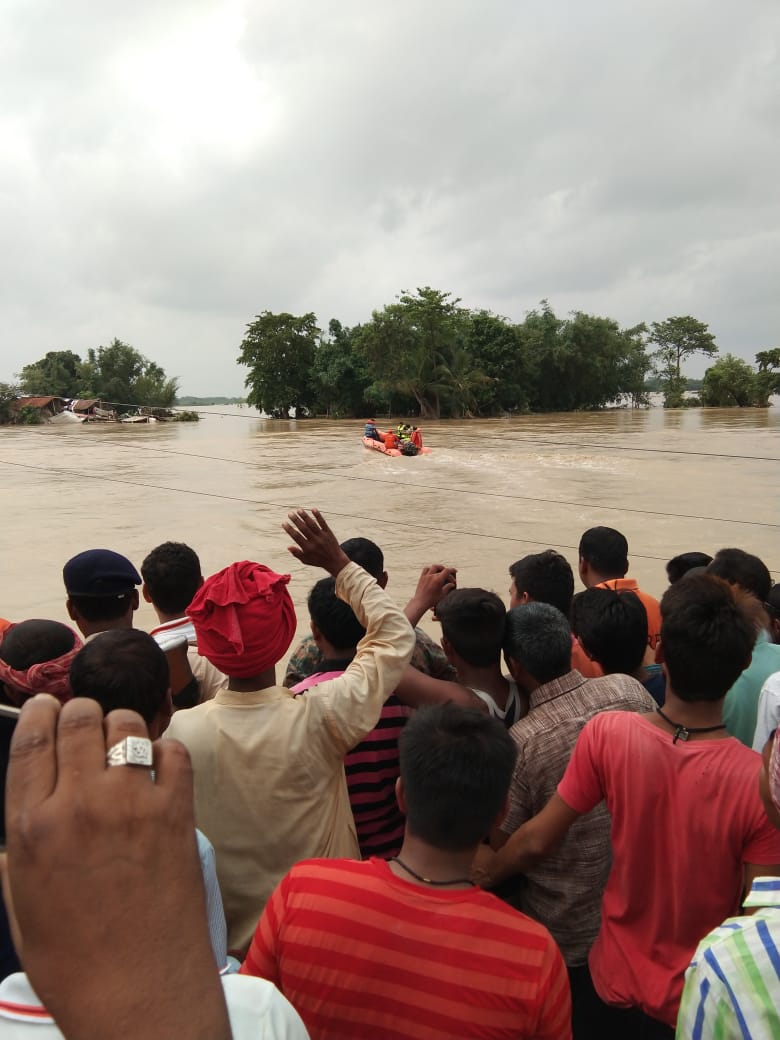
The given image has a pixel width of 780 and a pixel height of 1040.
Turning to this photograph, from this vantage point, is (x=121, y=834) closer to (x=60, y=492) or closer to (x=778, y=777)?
(x=778, y=777)

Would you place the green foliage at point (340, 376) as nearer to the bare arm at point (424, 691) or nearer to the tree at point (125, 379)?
the tree at point (125, 379)

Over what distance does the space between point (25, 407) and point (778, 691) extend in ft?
174

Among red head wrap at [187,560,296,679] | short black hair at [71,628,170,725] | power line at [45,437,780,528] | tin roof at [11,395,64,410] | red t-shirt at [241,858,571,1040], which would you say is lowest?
power line at [45,437,780,528]

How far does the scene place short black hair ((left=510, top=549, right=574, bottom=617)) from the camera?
2908 mm

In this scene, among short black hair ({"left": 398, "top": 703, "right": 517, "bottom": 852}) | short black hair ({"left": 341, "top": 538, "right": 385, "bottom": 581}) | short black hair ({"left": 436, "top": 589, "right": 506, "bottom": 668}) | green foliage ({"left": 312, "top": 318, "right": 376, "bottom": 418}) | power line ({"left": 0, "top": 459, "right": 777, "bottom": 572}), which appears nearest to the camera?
short black hair ({"left": 398, "top": 703, "right": 517, "bottom": 852})

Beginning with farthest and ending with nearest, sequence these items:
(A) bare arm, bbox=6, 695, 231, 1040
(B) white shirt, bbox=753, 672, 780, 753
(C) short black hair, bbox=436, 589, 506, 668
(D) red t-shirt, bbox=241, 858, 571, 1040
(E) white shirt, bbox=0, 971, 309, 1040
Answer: (C) short black hair, bbox=436, 589, 506, 668 < (B) white shirt, bbox=753, 672, 780, 753 < (D) red t-shirt, bbox=241, 858, 571, 1040 < (E) white shirt, bbox=0, 971, 309, 1040 < (A) bare arm, bbox=6, 695, 231, 1040

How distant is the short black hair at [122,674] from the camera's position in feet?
5.40

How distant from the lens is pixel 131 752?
63 cm

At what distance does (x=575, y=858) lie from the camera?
1.79m

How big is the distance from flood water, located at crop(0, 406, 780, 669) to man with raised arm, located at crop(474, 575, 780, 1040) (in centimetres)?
→ 461

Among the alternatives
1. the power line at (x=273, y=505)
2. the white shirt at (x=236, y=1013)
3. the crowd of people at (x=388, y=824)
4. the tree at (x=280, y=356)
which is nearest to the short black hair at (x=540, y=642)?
the crowd of people at (x=388, y=824)

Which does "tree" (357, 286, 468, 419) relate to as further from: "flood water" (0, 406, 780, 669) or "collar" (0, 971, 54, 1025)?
"collar" (0, 971, 54, 1025)

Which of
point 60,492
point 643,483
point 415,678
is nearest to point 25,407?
point 60,492

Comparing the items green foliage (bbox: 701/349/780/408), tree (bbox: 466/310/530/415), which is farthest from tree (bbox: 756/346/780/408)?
tree (bbox: 466/310/530/415)
